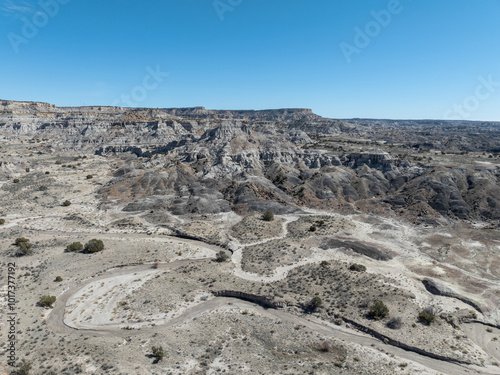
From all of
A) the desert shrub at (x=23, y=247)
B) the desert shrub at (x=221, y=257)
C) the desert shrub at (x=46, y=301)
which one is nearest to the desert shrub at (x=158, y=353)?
the desert shrub at (x=46, y=301)

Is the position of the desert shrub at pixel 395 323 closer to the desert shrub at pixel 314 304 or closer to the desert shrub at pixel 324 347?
the desert shrub at pixel 314 304

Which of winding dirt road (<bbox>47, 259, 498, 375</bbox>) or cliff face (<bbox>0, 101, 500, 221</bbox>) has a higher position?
cliff face (<bbox>0, 101, 500, 221</bbox>)

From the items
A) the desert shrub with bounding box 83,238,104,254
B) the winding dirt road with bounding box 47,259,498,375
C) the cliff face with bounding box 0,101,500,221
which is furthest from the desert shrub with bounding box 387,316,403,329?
the desert shrub with bounding box 83,238,104,254

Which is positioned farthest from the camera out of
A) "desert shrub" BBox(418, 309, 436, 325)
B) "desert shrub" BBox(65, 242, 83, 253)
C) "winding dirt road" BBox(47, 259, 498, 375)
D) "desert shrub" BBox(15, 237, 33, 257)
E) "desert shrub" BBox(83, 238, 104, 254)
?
"desert shrub" BBox(65, 242, 83, 253)

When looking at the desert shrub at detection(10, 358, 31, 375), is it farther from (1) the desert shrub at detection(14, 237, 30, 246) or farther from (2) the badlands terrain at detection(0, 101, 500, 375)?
(1) the desert shrub at detection(14, 237, 30, 246)

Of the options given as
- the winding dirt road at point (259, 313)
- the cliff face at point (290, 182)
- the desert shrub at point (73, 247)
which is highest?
the cliff face at point (290, 182)

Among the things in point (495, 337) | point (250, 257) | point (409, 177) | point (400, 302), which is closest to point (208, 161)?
point (250, 257)
